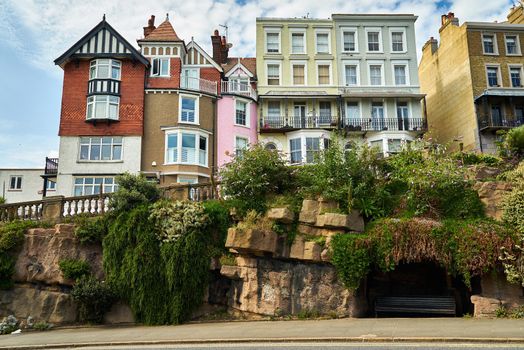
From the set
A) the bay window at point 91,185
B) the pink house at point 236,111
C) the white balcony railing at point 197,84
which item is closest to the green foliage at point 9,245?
the bay window at point 91,185

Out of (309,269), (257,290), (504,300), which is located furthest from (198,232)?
(504,300)

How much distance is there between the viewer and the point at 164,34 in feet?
105

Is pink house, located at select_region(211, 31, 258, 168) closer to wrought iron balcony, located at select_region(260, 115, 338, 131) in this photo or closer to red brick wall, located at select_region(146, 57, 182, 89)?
wrought iron balcony, located at select_region(260, 115, 338, 131)

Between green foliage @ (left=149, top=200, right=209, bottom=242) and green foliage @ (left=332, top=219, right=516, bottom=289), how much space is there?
4790 millimetres

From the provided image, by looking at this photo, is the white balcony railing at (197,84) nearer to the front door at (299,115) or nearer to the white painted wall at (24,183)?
the front door at (299,115)

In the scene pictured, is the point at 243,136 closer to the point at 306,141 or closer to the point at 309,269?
the point at 306,141

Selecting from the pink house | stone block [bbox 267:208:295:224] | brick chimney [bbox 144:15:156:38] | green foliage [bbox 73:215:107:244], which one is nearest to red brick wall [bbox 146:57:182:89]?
the pink house

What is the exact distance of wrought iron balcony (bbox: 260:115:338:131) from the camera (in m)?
31.7

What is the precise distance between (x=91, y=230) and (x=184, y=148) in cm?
1298

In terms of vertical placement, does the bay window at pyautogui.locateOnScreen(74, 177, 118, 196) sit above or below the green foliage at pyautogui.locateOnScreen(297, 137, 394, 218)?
above

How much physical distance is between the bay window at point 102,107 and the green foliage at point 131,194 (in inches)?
497

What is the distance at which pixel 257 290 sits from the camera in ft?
49.0

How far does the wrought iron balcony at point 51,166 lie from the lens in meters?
30.1

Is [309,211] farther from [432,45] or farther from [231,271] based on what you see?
[432,45]
